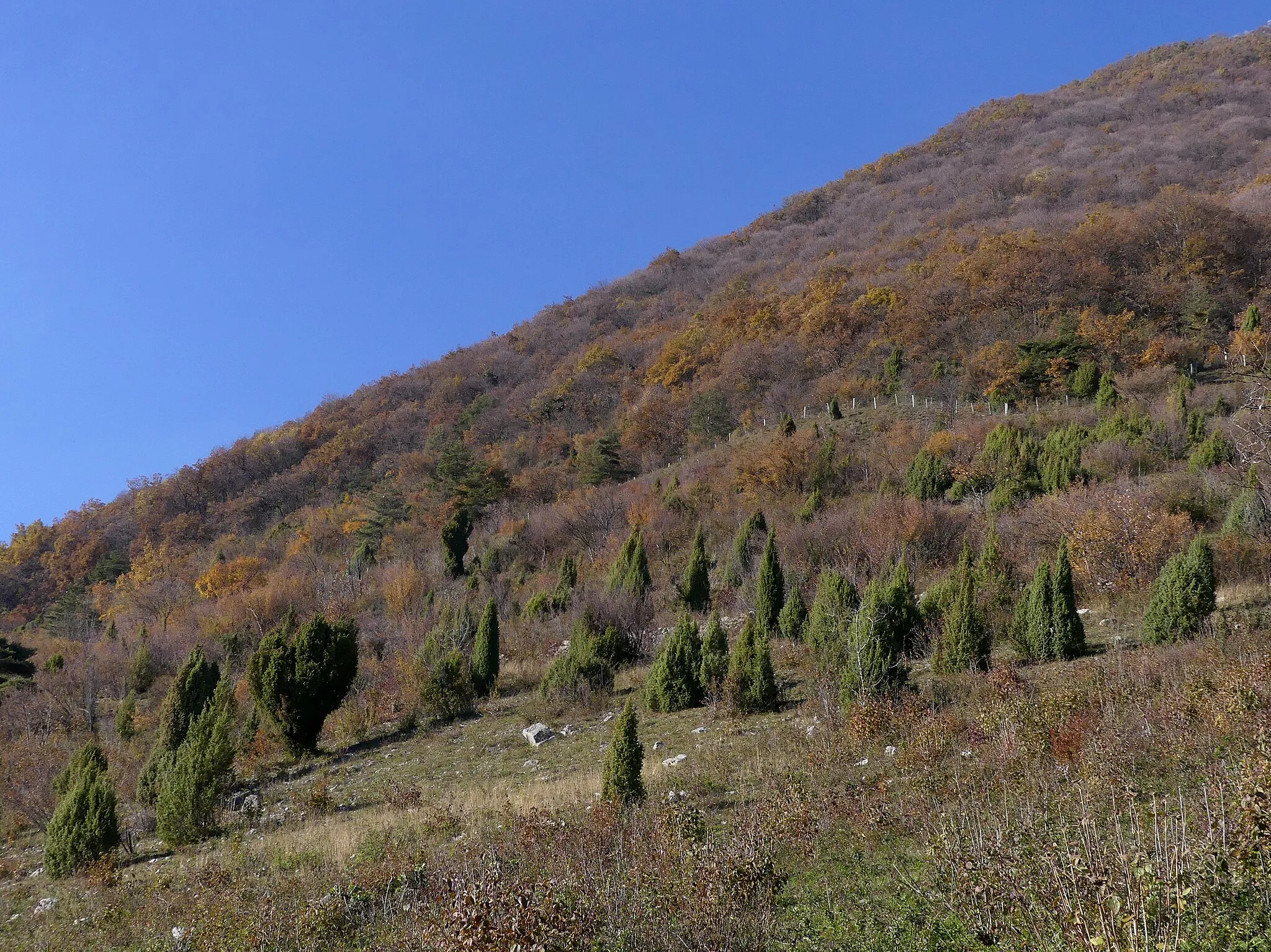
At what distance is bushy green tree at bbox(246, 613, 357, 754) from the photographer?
617 inches

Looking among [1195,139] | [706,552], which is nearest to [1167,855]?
[706,552]

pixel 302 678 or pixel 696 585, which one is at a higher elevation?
pixel 302 678

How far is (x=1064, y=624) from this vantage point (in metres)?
12.2

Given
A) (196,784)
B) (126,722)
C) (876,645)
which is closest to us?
(196,784)

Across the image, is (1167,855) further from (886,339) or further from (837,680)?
(886,339)

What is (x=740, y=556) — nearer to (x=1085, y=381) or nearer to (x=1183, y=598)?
(x=1183, y=598)

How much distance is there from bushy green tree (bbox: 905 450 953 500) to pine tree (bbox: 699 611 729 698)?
1173 cm

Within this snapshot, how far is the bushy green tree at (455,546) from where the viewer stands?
30516mm

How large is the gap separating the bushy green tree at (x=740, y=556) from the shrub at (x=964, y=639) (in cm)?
1006

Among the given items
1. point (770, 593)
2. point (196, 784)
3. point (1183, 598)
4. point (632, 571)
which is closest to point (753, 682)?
point (770, 593)

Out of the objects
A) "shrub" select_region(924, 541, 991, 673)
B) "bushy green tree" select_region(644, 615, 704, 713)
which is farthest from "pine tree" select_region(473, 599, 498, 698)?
"shrub" select_region(924, 541, 991, 673)

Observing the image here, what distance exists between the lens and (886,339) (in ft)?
136

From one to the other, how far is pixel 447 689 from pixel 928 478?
15.9 m

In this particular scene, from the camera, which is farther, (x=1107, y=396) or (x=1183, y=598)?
(x=1107, y=396)
